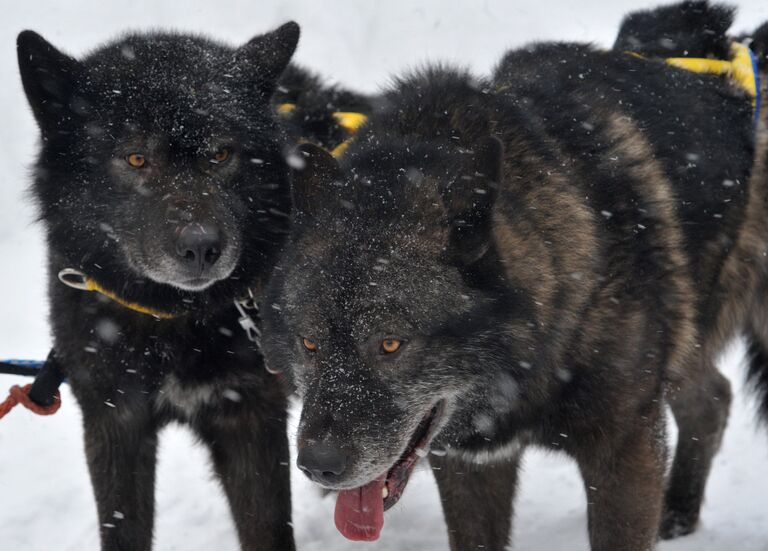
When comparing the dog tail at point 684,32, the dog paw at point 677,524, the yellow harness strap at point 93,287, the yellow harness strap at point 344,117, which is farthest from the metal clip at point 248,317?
the dog paw at point 677,524

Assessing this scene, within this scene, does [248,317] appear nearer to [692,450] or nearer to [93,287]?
[93,287]

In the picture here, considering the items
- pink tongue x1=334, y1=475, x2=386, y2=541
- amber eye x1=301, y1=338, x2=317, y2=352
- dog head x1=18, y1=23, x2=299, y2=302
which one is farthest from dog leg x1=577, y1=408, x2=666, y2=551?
dog head x1=18, y1=23, x2=299, y2=302

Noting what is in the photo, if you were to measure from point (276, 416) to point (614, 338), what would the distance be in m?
1.33

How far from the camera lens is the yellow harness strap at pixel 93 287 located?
132 inches

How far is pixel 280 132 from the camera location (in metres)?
3.49

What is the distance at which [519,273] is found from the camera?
2.87m

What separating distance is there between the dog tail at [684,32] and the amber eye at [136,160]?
2.11 m

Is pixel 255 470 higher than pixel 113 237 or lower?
lower

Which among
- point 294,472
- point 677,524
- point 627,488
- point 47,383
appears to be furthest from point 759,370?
point 47,383

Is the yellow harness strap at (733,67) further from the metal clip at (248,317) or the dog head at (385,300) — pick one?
the metal clip at (248,317)

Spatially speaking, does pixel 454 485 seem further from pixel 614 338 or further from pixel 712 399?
pixel 712 399

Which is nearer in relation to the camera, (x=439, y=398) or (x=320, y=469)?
(x=320, y=469)

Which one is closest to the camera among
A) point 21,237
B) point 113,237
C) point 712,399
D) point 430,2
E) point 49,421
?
point 113,237

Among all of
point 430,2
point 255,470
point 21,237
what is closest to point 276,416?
point 255,470
